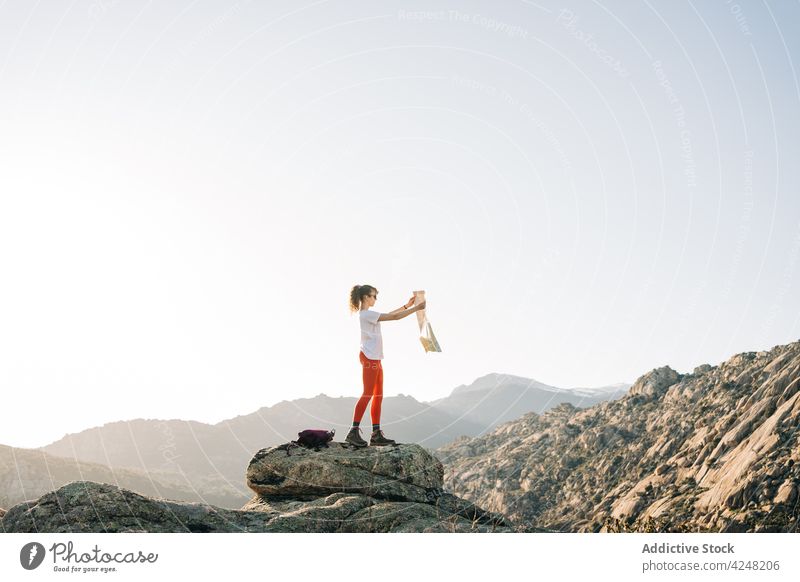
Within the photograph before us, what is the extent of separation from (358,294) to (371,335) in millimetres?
1105

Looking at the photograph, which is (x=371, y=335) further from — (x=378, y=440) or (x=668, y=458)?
(x=668, y=458)

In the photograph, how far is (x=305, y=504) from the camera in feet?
41.5

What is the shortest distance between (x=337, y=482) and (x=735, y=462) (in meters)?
77.7

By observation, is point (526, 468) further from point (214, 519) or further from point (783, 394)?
point (214, 519)

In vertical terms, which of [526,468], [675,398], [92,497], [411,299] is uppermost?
[411,299]

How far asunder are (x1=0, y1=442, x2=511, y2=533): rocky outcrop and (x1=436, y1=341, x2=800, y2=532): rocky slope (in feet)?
145

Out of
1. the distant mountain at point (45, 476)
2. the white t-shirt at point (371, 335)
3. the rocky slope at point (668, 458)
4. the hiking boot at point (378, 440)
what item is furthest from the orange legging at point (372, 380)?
the distant mountain at point (45, 476)

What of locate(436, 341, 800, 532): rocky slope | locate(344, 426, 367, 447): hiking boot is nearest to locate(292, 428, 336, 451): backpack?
locate(344, 426, 367, 447): hiking boot

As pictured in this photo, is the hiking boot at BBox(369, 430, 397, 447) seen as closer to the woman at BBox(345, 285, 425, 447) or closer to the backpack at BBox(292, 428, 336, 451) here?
the woman at BBox(345, 285, 425, 447)

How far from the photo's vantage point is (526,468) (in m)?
129

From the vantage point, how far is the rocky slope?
63.4 m

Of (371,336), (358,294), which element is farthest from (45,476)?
(371,336)
